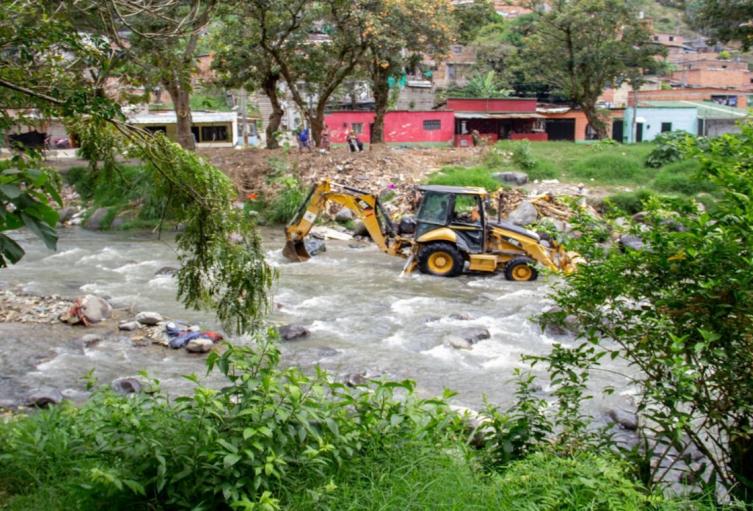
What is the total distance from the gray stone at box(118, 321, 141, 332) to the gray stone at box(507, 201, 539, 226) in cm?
1150

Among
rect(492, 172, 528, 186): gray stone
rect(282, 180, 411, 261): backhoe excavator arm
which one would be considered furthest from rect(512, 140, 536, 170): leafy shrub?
rect(282, 180, 411, 261): backhoe excavator arm

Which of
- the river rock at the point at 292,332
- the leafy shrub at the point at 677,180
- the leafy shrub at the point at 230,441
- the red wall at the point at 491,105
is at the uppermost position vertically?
the red wall at the point at 491,105

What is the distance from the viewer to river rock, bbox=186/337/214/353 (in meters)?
11.3

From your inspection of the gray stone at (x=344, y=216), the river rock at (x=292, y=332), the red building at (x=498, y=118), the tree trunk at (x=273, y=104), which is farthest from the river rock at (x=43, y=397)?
the red building at (x=498, y=118)

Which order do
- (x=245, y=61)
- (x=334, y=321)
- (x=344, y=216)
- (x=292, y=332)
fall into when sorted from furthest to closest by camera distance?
(x=245, y=61)
(x=344, y=216)
(x=334, y=321)
(x=292, y=332)

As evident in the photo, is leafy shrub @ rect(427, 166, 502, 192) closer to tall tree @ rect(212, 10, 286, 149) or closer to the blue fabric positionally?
tall tree @ rect(212, 10, 286, 149)

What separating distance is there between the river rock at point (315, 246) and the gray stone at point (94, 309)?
246 inches

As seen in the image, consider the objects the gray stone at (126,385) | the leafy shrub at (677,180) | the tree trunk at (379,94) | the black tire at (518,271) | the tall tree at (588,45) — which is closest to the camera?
the gray stone at (126,385)

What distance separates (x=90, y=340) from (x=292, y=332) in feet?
9.85

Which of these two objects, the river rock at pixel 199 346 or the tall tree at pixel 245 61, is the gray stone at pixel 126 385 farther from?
the tall tree at pixel 245 61

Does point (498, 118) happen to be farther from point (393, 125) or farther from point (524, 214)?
point (524, 214)

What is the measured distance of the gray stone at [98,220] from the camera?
2314 centimetres

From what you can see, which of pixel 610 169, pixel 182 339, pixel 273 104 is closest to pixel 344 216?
pixel 273 104

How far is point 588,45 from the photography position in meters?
31.5
